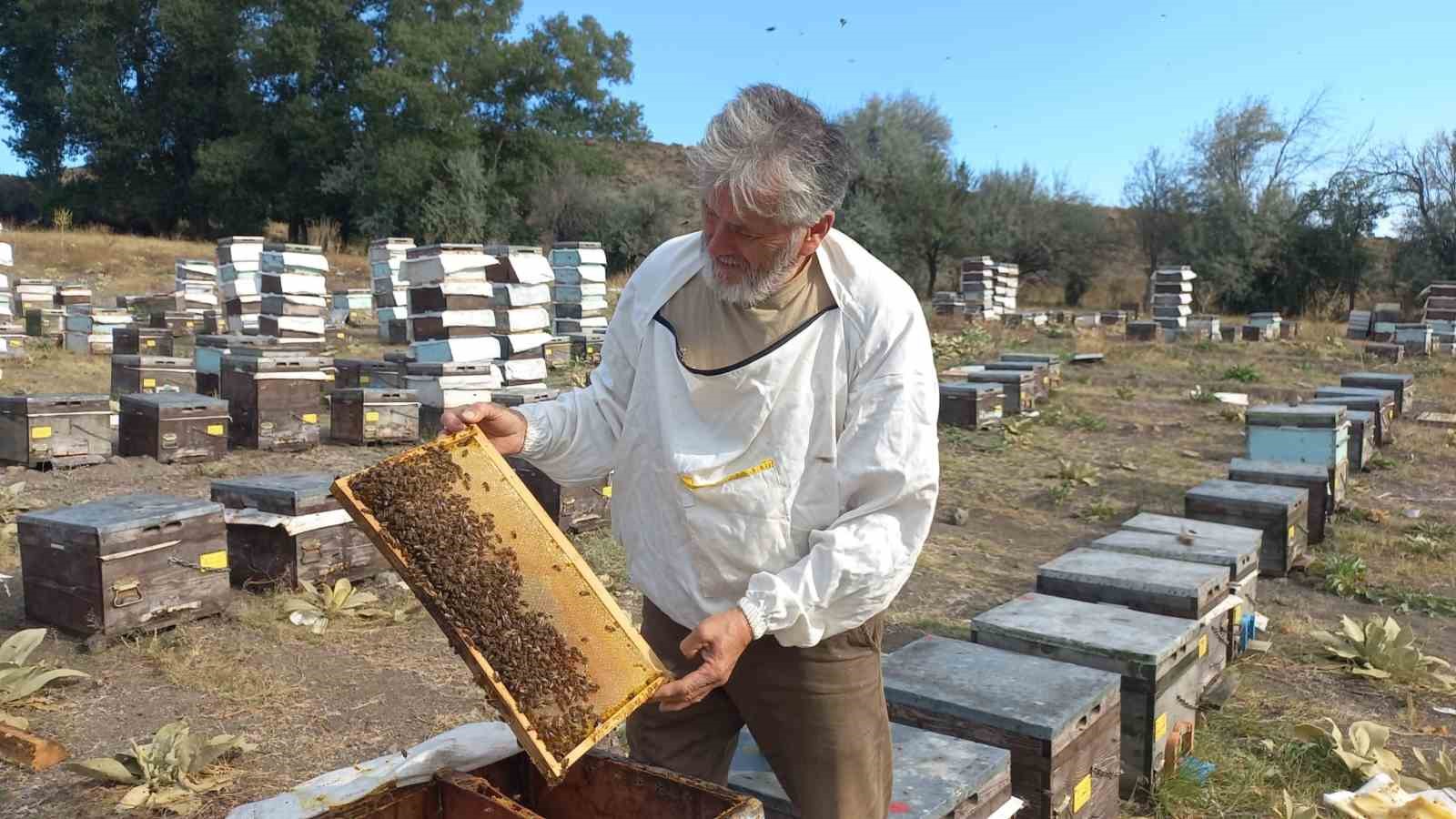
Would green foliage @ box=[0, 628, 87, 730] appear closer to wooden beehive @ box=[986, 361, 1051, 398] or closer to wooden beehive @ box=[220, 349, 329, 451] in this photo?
wooden beehive @ box=[220, 349, 329, 451]

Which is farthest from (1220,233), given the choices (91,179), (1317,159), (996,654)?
(91,179)

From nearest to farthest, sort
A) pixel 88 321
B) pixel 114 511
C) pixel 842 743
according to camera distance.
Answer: pixel 842 743 < pixel 114 511 < pixel 88 321

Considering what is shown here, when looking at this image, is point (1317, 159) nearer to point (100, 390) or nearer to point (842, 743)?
point (100, 390)

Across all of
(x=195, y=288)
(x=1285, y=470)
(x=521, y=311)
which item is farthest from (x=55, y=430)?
(x=195, y=288)

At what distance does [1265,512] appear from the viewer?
6039mm

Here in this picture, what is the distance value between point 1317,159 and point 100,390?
1444 inches

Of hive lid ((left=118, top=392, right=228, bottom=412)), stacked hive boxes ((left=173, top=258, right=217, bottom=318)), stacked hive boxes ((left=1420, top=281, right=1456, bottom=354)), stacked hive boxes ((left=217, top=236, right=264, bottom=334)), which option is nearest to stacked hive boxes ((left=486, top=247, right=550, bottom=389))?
hive lid ((left=118, top=392, right=228, bottom=412))

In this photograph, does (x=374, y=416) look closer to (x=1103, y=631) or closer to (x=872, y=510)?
(x=1103, y=631)

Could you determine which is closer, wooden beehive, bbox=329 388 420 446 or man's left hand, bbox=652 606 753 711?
man's left hand, bbox=652 606 753 711

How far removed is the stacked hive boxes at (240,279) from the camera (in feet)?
43.5

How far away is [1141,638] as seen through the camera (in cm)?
362

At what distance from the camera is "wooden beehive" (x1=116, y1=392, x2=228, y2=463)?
302 inches

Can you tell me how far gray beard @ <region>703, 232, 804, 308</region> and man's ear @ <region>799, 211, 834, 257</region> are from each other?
26mm

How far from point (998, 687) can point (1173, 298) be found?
21240 mm
